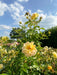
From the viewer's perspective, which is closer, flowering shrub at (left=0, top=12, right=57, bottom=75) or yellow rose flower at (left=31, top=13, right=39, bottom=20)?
flowering shrub at (left=0, top=12, right=57, bottom=75)

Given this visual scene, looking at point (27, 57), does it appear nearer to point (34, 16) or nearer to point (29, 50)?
point (29, 50)

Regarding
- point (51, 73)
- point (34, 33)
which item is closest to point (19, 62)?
point (34, 33)

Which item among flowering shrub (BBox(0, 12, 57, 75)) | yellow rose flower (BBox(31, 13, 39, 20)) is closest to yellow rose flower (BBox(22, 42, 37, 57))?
flowering shrub (BBox(0, 12, 57, 75))

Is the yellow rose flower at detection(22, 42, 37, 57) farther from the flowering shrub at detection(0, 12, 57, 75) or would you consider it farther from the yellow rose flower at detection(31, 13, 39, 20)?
the yellow rose flower at detection(31, 13, 39, 20)

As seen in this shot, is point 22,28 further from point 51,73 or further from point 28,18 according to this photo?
point 51,73

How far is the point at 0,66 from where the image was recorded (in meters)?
1.76

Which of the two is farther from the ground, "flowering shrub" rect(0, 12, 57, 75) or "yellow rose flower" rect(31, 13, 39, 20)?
"yellow rose flower" rect(31, 13, 39, 20)

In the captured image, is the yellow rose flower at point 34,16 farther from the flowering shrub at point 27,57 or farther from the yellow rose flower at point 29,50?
the yellow rose flower at point 29,50

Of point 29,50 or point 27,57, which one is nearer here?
point 29,50

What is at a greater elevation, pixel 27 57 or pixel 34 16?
pixel 34 16

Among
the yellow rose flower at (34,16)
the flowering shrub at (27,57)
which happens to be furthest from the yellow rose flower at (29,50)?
the yellow rose flower at (34,16)

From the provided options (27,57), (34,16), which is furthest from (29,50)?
(34,16)

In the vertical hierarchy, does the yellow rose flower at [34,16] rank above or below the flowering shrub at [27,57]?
above

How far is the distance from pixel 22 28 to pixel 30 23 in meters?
0.21
